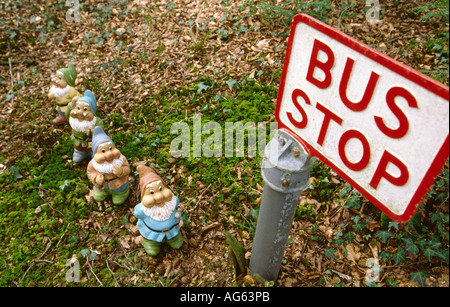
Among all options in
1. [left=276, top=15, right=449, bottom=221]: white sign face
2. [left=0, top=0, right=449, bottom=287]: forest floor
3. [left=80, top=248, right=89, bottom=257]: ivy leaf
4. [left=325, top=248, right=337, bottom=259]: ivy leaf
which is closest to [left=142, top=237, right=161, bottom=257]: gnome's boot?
[left=0, top=0, right=449, bottom=287]: forest floor

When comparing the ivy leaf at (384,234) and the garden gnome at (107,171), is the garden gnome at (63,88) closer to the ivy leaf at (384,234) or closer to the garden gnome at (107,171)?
the garden gnome at (107,171)

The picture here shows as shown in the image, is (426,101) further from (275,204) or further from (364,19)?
(364,19)

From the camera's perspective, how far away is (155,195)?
284cm

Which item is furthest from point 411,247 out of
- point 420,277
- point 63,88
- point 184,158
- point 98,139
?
point 63,88

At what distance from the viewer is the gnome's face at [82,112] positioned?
387 cm

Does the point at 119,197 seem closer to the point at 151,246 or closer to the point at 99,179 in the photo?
the point at 99,179

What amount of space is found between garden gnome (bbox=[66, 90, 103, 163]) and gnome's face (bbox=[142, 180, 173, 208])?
5.27 ft

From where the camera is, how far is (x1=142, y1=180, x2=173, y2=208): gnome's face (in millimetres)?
2836

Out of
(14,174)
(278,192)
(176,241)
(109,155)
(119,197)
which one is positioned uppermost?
(278,192)

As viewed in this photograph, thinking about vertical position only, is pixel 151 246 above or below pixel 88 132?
below

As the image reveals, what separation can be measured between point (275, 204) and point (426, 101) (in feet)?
3.59

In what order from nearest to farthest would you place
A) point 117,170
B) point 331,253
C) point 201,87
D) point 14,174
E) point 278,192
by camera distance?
point 278,192 < point 331,253 < point 117,170 < point 14,174 < point 201,87

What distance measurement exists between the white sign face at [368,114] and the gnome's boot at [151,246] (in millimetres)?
2091

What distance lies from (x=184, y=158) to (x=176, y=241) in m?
1.16
